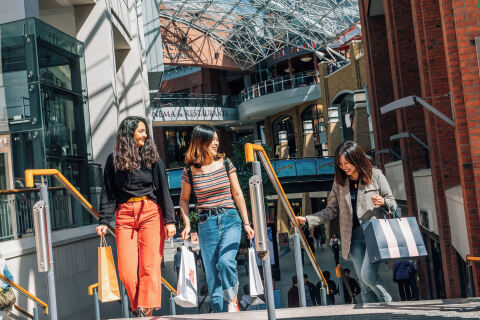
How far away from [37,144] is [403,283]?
9008 millimetres

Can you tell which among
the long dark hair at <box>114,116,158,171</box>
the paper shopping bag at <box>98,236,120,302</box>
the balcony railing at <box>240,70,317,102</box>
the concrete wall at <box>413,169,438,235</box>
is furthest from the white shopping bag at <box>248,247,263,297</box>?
the balcony railing at <box>240,70,317,102</box>

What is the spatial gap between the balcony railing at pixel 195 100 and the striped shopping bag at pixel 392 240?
40.2 meters

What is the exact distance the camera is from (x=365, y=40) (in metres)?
20.9

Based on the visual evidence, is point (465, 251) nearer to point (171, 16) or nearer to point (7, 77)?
point (7, 77)

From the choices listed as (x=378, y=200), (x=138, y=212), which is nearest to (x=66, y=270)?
(x=138, y=212)

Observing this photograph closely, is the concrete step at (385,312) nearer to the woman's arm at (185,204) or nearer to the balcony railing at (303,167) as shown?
the woman's arm at (185,204)

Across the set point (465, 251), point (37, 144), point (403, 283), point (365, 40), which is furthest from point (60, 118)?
point (365, 40)

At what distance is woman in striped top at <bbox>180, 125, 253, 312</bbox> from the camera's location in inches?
172

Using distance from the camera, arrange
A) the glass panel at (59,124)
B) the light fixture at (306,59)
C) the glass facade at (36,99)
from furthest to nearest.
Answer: the light fixture at (306,59) → the glass panel at (59,124) → the glass facade at (36,99)

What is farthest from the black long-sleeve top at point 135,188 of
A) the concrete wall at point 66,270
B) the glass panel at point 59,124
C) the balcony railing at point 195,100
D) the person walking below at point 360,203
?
the balcony railing at point 195,100

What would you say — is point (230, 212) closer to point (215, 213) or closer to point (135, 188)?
point (215, 213)

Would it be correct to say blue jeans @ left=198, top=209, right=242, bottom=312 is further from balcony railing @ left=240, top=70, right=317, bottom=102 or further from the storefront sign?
the storefront sign

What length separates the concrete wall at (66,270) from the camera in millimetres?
7465

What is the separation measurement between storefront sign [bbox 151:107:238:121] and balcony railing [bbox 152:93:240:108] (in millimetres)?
381
